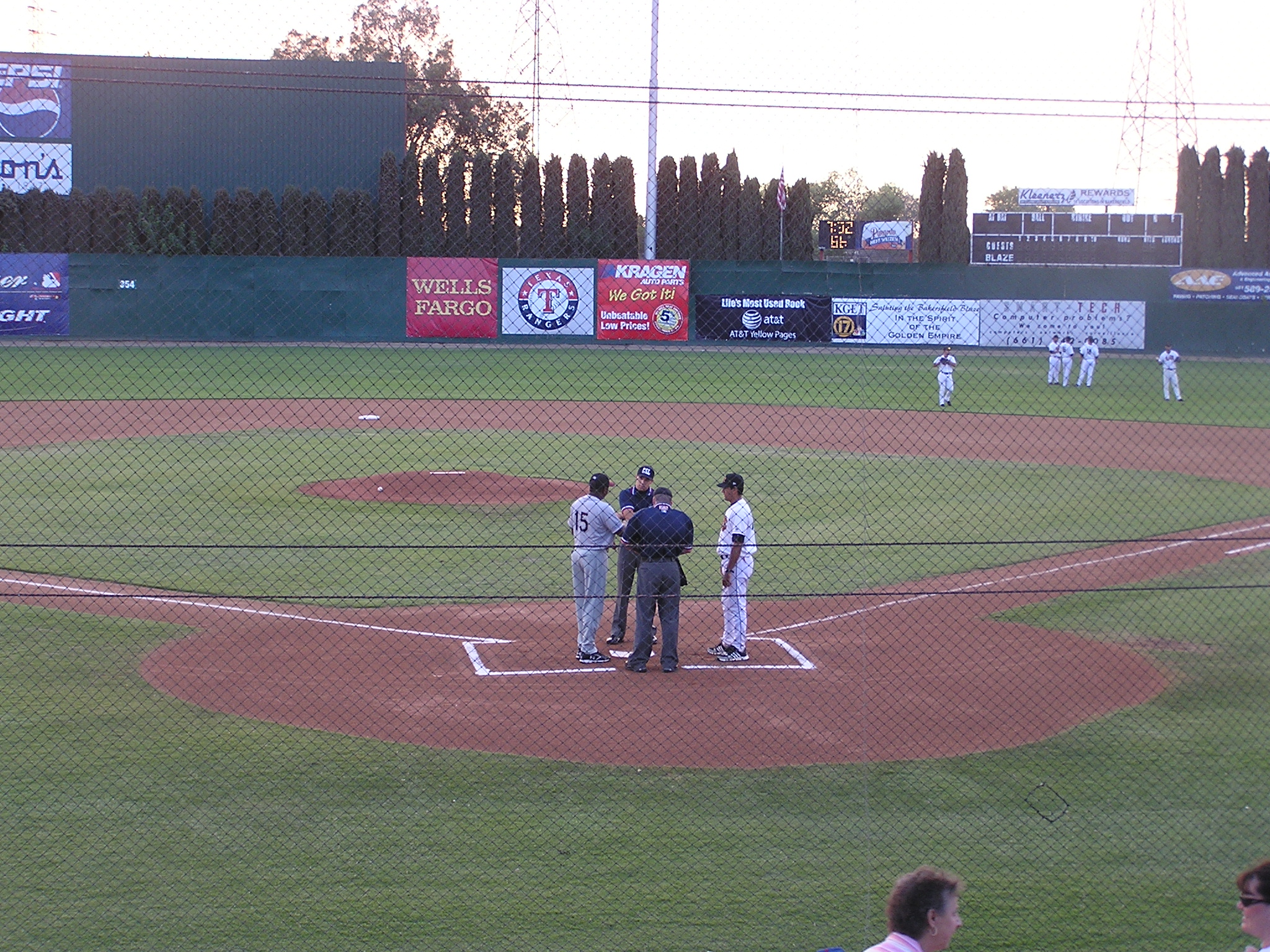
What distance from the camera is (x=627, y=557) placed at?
463 inches

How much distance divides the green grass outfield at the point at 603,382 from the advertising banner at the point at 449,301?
1.01 m

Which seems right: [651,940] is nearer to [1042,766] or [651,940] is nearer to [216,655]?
[1042,766]

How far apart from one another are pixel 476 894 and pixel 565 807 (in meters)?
1.32

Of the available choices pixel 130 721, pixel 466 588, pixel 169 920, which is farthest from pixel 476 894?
pixel 466 588

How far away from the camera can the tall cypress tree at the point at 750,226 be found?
41.2ft

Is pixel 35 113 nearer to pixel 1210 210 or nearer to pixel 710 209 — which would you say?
pixel 710 209

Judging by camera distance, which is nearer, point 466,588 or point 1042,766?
point 1042,766

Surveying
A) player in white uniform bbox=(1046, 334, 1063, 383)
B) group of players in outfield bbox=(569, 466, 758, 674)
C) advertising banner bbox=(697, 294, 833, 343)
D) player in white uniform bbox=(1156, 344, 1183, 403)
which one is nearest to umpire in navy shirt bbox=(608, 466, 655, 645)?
group of players in outfield bbox=(569, 466, 758, 674)

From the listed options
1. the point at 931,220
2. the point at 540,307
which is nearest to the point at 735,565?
the point at 540,307

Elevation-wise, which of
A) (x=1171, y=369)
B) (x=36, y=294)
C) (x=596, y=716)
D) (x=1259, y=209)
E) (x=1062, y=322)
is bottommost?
(x=596, y=716)

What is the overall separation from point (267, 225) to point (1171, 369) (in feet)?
85.2

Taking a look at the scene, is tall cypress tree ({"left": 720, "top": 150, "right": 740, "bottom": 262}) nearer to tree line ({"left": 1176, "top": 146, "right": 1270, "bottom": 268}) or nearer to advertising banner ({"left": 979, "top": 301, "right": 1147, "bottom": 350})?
advertising banner ({"left": 979, "top": 301, "right": 1147, "bottom": 350})

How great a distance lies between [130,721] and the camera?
9.49m

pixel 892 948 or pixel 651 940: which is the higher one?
pixel 892 948
